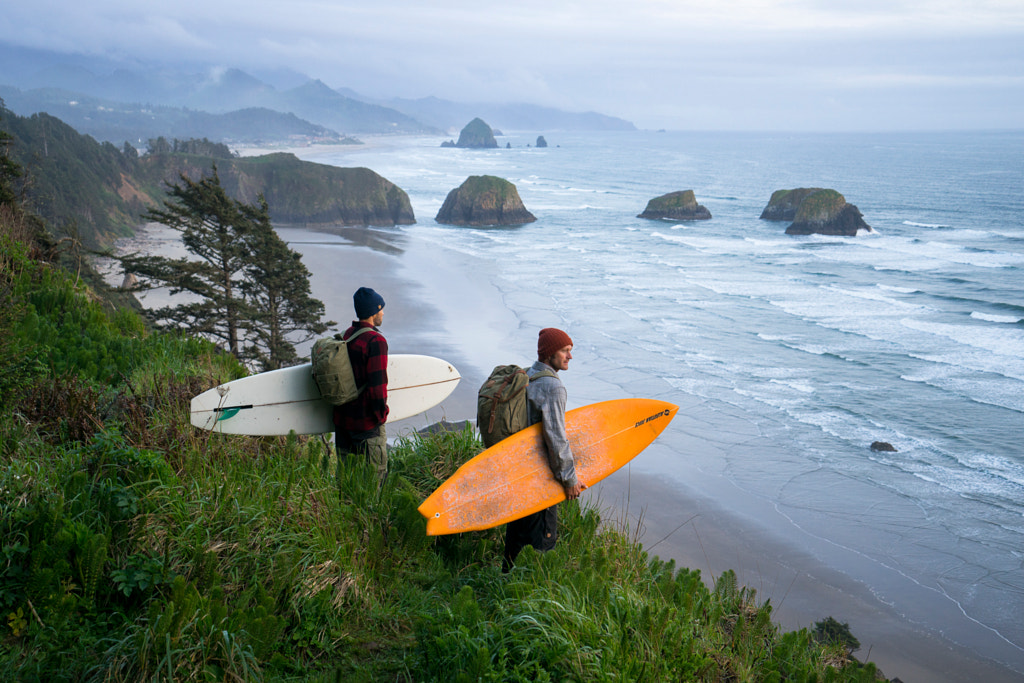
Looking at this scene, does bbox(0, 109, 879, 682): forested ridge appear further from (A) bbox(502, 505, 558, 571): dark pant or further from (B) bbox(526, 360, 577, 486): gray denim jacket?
(B) bbox(526, 360, 577, 486): gray denim jacket

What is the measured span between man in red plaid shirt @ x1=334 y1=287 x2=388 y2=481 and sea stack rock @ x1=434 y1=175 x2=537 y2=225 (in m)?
49.0

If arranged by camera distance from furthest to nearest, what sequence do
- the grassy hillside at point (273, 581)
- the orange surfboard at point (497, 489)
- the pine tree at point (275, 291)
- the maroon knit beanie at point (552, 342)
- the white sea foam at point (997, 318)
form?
the white sea foam at point (997, 318)
the pine tree at point (275, 291)
the orange surfboard at point (497, 489)
the maroon knit beanie at point (552, 342)
the grassy hillside at point (273, 581)

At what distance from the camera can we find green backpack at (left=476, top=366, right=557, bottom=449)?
4.16 meters

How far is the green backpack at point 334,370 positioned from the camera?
15.1 ft

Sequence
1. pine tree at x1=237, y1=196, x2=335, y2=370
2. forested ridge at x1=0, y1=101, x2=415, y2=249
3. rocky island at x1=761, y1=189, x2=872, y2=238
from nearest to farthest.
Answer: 1. pine tree at x1=237, y1=196, x2=335, y2=370
2. forested ridge at x1=0, y1=101, x2=415, y2=249
3. rocky island at x1=761, y1=189, x2=872, y2=238

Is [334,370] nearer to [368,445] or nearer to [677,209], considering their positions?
[368,445]

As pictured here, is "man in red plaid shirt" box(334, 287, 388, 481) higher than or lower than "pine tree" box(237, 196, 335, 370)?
higher

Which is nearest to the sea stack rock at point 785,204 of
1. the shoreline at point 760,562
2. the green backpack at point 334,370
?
the shoreline at point 760,562

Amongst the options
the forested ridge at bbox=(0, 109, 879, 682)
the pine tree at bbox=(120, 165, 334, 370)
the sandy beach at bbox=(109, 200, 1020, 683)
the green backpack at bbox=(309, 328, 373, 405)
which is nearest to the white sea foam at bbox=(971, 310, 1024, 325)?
the sandy beach at bbox=(109, 200, 1020, 683)

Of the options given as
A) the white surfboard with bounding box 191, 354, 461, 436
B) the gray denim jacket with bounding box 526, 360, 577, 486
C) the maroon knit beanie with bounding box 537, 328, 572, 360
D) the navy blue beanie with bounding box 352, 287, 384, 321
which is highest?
the navy blue beanie with bounding box 352, 287, 384, 321

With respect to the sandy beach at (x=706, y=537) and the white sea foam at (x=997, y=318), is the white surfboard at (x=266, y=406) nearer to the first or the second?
the sandy beach at (x=706, y=537)

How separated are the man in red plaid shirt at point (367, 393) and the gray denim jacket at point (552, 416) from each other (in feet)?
3.85

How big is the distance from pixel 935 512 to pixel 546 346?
36.8 ft

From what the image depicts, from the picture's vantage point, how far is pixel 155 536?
351 cm
